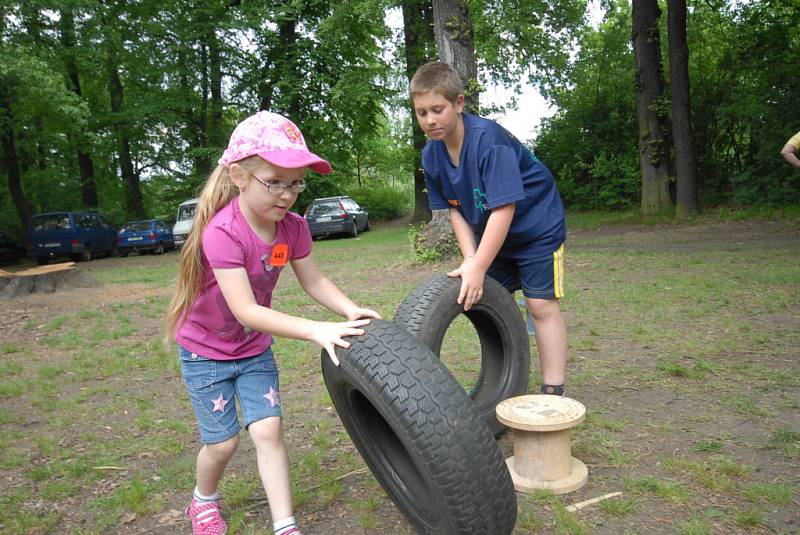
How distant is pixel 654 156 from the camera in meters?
14.4

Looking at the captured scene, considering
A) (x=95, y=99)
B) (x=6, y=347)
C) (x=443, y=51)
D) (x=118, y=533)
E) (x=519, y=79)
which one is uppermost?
(x=95, y=99)

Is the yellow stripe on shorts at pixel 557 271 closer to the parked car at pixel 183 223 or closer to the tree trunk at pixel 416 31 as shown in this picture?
the tree trunk at pixel 416 31

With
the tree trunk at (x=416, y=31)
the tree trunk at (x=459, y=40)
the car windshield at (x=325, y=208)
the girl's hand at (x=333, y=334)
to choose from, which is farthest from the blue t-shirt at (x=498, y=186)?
the car windshield at (x=325, y=208)

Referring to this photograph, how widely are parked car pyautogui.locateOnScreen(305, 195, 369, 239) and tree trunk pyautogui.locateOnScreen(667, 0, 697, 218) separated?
11.5 metres

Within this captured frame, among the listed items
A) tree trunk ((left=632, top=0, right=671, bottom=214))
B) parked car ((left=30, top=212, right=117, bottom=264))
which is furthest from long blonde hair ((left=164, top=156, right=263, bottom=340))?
parked car ((left=30, top=212, right=117, bottom=264))

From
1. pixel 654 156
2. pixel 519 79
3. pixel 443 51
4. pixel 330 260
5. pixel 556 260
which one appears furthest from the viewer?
pixel 519 79

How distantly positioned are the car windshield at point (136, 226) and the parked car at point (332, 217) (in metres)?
5.76

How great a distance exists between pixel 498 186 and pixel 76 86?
85.8 ft

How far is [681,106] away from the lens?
13.4m

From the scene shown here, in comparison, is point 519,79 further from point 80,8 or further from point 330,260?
point 80,8

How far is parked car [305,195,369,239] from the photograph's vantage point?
70.7 feet

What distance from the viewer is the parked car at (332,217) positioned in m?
21.6

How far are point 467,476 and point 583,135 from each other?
20.6 m

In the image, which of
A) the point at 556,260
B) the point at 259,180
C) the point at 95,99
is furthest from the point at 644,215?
the point at 95,99
